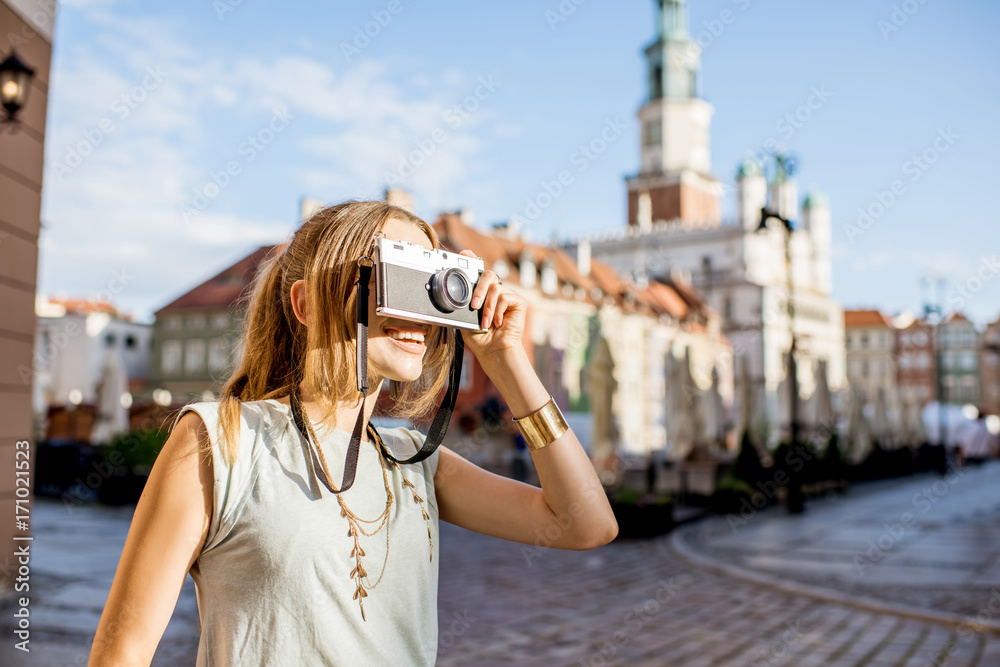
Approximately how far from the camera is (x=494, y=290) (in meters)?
1.59

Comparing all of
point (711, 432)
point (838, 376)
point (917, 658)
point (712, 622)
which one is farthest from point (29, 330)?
point (838, 376)

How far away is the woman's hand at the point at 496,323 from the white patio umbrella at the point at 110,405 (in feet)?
60.6

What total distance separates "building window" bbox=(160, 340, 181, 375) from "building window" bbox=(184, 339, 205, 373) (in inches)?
22.2

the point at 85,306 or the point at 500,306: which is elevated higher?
the point at 85,306

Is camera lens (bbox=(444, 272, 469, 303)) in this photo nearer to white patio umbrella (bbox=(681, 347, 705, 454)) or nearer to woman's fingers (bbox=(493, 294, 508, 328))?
woman's fingers (bbox=(493, 294, 508, 328))

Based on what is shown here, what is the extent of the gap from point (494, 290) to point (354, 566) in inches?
22.2

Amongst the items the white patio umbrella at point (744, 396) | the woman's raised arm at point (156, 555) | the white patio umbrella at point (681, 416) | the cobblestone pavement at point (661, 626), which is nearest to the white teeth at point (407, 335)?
the woman's raised arm at point (156, 555)

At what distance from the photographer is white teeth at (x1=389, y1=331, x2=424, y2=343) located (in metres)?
1.53

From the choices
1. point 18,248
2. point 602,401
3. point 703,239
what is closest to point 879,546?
point 602,401

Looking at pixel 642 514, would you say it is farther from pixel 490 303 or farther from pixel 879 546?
pixel 490 303

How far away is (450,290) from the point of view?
1.50 metres

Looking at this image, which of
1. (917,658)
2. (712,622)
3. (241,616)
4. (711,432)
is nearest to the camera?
(241,616)

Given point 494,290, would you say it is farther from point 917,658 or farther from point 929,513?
point 929,513

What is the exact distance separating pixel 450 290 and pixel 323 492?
0.42 meters
